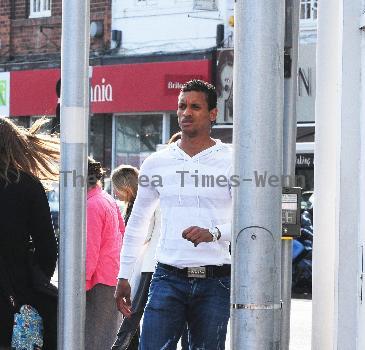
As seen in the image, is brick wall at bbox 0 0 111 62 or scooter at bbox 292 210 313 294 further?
brick wall at bbox 0 0 111 62

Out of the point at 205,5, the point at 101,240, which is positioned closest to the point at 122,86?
the point at 205,5

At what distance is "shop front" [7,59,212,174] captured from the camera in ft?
68.5

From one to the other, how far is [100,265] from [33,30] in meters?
16.6

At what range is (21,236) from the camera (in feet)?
15.8

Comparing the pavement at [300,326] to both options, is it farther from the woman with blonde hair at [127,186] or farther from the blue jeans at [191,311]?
the blue jeans at [191,311]

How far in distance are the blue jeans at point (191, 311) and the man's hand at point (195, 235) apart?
0.35 m

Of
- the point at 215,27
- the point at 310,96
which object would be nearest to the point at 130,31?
the point at 215,27

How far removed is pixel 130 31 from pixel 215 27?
6.95 feet

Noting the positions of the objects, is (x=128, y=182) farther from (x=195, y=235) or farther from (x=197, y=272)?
(x=195, y=235)

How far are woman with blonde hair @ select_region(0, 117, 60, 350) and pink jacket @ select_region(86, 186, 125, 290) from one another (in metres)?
2.20

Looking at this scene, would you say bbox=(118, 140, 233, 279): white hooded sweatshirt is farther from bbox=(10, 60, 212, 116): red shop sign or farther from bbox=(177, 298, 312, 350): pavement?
bbox=(10, 60, 212, 116): red shop sign

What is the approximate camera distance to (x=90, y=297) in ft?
23.5

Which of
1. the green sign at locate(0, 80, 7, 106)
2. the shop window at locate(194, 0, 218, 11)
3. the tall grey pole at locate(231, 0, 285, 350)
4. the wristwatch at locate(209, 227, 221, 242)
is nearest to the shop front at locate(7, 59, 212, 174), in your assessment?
the green sign at locate(0, 80, 7, 106)

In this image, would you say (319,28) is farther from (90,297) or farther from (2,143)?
(90,297)
